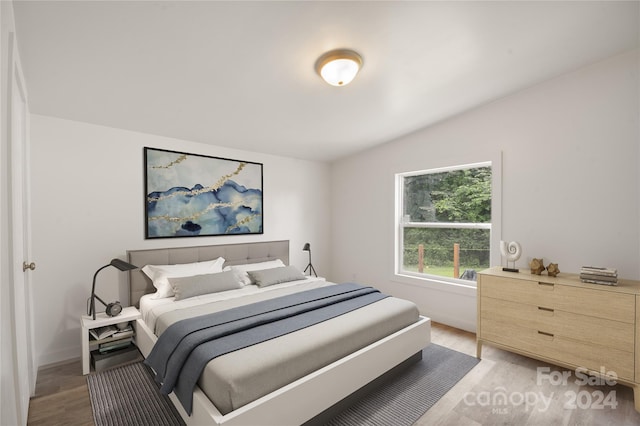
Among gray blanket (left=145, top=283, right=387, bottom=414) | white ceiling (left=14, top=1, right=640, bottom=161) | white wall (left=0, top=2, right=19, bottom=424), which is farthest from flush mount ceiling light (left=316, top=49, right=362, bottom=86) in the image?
gray blanket (left=145, top=283, right=387, bottom=414)

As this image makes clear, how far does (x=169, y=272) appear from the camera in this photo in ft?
9.70

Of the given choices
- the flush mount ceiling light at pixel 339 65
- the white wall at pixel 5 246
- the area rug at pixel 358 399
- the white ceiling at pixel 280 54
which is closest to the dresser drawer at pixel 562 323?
the area rug at pixel 358 399

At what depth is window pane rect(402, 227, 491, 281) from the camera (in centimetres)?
341

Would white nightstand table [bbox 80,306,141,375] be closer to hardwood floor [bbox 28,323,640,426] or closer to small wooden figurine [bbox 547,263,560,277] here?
hardwood floor [bbox 28,323,640,426]

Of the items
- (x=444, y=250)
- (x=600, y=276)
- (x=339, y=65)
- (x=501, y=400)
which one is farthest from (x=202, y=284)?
(x=600, y=276)

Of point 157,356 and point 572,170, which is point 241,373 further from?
point 572,170

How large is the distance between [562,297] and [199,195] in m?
3.59

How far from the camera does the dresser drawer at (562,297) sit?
6.83 ft

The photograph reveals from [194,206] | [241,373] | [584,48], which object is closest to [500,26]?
[584,48]

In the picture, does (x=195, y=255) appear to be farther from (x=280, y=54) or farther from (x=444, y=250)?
(x=444, y=250)

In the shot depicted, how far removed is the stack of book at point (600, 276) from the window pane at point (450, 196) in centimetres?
109

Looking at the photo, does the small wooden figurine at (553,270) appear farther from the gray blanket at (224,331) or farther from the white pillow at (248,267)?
the white pillow at (248,267)

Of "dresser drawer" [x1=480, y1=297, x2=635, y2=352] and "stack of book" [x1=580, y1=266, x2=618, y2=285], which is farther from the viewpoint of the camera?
"stack of book" [x1=580, y1=266, x2=618, y2=285]

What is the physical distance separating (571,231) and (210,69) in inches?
133
